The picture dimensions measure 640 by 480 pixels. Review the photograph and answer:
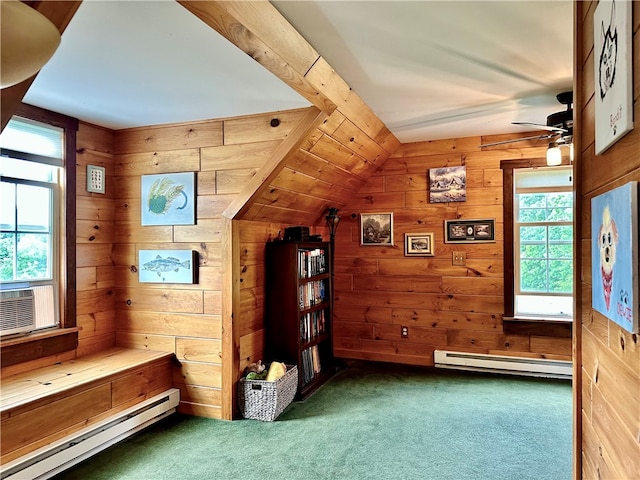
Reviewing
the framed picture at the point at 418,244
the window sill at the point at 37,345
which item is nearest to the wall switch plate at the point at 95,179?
the window sill at the point at 37,345

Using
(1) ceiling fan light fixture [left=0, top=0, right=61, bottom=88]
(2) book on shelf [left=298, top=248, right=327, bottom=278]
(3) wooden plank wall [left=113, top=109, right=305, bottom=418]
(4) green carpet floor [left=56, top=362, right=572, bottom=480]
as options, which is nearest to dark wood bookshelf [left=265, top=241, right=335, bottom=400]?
(2) book on shelf [left=298, top=248, right=327, bottom=278]

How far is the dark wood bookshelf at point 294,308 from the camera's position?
359cm

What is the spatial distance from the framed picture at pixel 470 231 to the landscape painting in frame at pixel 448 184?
0.82 feet

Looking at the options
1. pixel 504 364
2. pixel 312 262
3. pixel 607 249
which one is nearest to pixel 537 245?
pixel 504 364

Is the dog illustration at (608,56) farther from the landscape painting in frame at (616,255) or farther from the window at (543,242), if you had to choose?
the window at (543,242)

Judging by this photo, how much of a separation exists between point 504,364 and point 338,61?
334 cm

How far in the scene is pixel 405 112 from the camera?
138 inches

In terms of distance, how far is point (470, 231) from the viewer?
14.4 feet

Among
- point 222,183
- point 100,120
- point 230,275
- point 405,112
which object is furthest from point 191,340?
point 405,112

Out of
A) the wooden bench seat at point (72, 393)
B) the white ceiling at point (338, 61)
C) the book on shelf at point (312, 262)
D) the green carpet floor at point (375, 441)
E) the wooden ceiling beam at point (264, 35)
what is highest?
the white ceiling at point (338, 61)

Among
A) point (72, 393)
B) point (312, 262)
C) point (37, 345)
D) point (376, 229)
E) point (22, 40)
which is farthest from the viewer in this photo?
point (376, 229)

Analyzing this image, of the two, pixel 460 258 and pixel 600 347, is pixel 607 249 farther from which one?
pixel 460 258

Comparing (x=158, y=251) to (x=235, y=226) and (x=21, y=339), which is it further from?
(x=21, y=339)

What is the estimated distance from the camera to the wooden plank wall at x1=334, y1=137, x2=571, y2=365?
14.1ft
